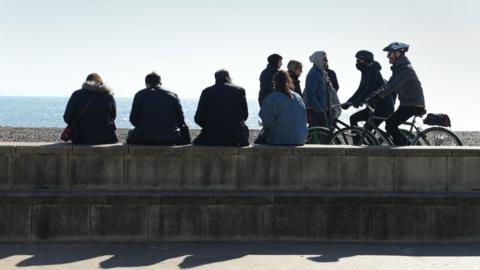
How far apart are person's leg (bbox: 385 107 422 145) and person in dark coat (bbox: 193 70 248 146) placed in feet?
7.40

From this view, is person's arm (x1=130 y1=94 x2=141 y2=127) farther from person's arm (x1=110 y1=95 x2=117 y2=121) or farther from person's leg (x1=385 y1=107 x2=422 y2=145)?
person's leg (x1=385 y1=107 x2=422 y2=145)

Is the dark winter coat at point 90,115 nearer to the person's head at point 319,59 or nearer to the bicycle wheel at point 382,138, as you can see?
the person's head at point 319,59

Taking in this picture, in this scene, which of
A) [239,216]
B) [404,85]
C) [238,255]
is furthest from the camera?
[404,85]

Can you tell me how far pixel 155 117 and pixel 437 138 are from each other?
13.0 feet

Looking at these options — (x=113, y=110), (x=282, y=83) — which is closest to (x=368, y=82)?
(x=282, y=83)

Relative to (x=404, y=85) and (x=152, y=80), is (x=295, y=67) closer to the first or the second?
(x=404, y=85)

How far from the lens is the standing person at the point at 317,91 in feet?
45.3

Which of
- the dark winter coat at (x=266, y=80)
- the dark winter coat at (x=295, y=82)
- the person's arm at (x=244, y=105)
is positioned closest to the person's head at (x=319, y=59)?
the dark winter coat at (x=295, y=82)

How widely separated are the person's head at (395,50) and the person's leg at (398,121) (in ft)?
2.27

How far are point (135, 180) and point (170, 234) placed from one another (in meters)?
0.83

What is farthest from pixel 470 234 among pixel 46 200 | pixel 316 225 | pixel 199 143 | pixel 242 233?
pixel 46 200

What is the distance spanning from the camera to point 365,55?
536 inches

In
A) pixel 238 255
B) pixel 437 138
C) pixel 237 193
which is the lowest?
pixel 238 255

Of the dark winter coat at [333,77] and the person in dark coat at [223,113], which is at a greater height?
the dark winter coat at [333,77]
